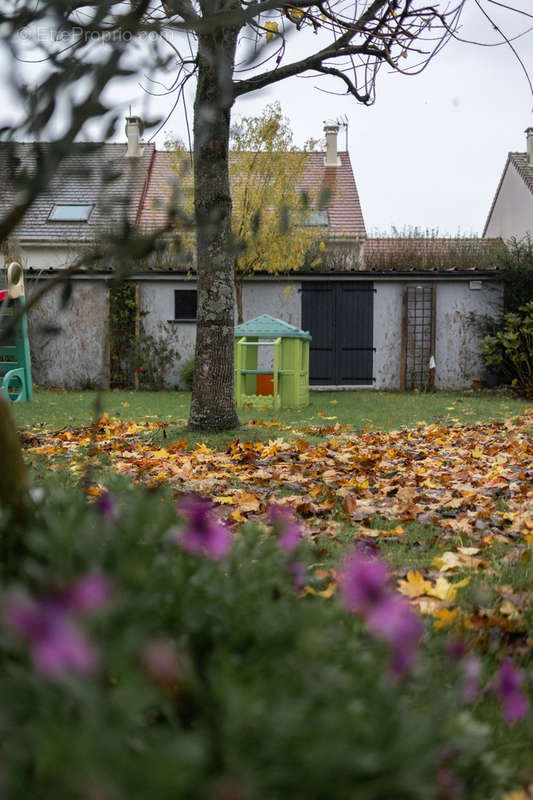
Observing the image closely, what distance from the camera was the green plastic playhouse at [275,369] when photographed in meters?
10.7

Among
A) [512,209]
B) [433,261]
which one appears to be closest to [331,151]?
[512,209]

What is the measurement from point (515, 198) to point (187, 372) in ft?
52.2

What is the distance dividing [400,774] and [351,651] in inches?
14.9

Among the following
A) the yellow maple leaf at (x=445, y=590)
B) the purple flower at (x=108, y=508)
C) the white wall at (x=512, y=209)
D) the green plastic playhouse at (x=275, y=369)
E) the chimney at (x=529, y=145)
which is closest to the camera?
the purple flower at (x=108, y=508)

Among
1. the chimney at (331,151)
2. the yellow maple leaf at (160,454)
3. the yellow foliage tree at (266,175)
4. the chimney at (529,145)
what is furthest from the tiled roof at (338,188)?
the yellow maple leaf at (160,454)

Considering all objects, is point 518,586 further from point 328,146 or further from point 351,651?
point 328,146

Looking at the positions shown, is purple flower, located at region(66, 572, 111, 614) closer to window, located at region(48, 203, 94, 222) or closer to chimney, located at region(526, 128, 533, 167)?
window, located at region(48, 203, 94, 222)

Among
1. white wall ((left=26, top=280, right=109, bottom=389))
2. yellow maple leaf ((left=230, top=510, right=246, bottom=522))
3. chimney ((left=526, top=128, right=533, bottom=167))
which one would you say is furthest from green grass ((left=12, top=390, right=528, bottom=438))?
chimney ((left=526, top=128, right=533, bottom=167))

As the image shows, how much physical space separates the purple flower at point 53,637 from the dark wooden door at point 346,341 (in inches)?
595

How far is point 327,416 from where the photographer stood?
9.13 meters

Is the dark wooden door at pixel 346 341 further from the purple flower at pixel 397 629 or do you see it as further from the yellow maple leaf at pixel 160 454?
the purple flower at pixel 397 629

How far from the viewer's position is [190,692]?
3.40 ft

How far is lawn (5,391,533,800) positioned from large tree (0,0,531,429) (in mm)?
553

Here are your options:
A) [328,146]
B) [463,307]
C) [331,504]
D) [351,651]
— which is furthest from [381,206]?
[351,651]
